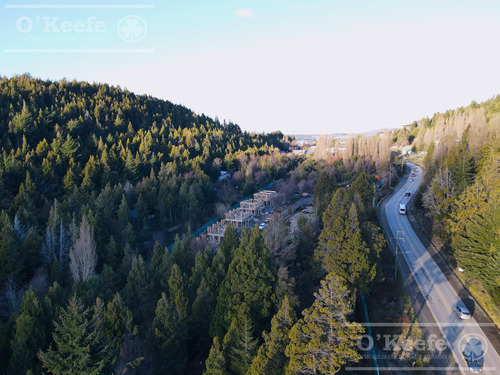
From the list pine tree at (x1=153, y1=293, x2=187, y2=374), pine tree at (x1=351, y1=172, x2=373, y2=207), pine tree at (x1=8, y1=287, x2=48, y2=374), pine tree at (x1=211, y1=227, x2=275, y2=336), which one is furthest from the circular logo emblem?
pine tree at (x1=8, y1=287, x2=48, y2=374)

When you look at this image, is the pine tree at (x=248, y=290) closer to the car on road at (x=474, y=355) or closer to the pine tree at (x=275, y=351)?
the pine tree at (x=275, y=351)

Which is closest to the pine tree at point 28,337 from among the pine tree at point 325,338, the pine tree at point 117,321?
the pine tree at point 117,321

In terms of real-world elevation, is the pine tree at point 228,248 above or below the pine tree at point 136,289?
above

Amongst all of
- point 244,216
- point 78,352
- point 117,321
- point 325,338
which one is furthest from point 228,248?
point 244,216

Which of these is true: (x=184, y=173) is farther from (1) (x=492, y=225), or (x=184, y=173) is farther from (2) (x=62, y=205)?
(1) (x=492, y=225)

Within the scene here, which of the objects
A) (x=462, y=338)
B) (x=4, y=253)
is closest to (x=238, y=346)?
(x=462, y=338)

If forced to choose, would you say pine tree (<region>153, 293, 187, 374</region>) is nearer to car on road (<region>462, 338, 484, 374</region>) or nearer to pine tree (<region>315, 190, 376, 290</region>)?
pine tree (<region>315, 190, 376, 290</region>)
